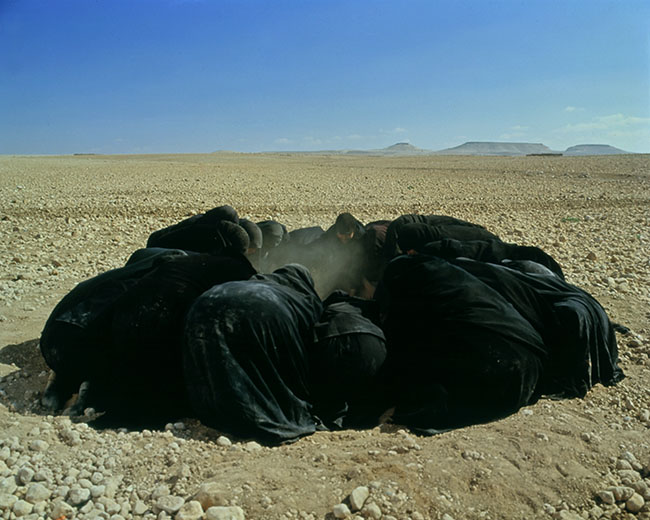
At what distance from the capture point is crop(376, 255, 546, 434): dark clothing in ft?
10.5

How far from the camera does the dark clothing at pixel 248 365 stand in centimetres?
300

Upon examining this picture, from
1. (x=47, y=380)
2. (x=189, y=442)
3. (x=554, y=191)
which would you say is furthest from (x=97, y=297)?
(x=554, y=191)

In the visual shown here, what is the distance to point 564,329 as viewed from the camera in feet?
11.8

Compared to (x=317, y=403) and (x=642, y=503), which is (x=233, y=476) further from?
(x=642, y=503)

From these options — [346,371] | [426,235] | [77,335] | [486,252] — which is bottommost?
[346,371]

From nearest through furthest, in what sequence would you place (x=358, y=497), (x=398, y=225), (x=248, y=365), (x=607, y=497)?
(x=358, y=497), (x=607, y=497), (x=248, y=365), (x=398, y=225)

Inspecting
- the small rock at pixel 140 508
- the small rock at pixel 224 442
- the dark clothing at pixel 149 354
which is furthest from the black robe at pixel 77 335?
the small rock at pixel 140 508

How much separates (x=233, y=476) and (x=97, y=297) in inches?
73.3

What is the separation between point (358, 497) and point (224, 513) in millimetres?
555

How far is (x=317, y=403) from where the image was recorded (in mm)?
3352

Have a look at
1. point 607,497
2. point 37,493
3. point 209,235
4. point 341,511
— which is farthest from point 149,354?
point 607,497

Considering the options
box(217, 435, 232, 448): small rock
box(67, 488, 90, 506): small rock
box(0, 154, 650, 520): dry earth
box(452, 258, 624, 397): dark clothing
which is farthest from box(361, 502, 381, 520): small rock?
box(452, 258, 624, 397): dark clothing

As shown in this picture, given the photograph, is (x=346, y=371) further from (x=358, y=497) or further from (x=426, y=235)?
(x=426, y=235)

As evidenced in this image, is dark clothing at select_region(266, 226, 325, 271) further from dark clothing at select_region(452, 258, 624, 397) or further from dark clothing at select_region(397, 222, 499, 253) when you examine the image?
dark clothing at select_region(452, 258, 624, 397)
